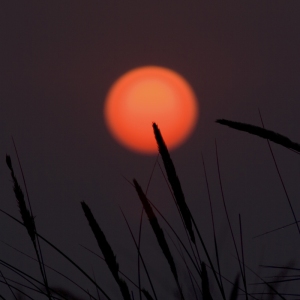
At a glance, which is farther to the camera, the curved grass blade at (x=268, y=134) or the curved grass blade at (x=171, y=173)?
the curved grass blade at (x=171, y=173)

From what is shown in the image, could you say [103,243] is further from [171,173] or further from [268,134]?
[268,134]

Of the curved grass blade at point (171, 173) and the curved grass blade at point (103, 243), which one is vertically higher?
the curved grass blade at point (171, 173)

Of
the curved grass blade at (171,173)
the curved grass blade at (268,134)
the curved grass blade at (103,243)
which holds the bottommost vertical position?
the curved grass blade at (103,243)

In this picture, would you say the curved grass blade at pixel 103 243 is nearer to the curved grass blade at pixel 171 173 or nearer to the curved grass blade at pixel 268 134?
the curved grass blade at pixel 171 173

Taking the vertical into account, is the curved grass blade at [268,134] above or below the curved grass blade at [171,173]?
below

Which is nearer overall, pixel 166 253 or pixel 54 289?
pixel 166 253

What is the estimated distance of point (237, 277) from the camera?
1262 millimetres

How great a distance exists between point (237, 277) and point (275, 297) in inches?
4.8

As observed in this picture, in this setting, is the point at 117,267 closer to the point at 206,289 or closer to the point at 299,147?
the point at 206,289

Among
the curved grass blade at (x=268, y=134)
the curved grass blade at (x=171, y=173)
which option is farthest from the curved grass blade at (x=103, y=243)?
the curved grass blade at (x=268, y=134)

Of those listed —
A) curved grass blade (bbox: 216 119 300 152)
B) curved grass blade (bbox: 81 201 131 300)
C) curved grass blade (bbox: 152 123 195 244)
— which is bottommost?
curved grass blade (bbox: 81 201 131 300)

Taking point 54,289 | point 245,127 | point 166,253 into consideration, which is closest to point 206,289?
point 166,253

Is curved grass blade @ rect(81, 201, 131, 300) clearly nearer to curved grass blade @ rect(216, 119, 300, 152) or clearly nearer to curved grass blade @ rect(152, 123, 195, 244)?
curved grass blade @ rect(152, 123, 195, 244)

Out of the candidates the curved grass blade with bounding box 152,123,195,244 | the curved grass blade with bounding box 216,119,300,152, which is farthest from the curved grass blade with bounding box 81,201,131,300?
the curved grass blade with bounding box 216,119,300,152
